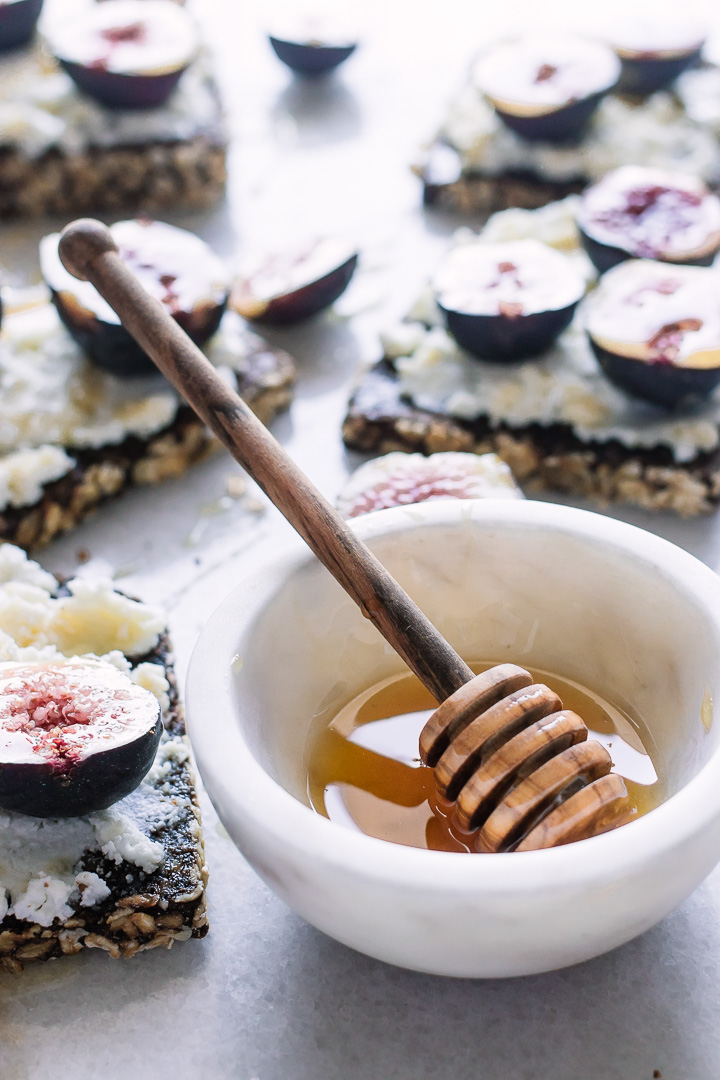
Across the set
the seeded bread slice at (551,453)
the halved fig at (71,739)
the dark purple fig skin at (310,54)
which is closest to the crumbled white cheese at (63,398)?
the seeded bread slice at (551,453)

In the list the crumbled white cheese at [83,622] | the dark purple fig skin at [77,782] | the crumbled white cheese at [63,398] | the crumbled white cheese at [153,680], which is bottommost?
the crumbled white cheese at [63,398]

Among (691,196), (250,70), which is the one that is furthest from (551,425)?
(250,70)

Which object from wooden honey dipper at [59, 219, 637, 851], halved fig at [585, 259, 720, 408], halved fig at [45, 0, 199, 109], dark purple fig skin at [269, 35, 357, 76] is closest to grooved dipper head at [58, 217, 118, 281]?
wooden honey dipper at [59, 219, 637, 851]

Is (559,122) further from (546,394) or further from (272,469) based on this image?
(272,469)

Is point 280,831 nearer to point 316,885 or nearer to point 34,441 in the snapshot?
point 316,885

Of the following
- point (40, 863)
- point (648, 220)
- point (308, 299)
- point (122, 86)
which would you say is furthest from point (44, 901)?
point (122, 86)

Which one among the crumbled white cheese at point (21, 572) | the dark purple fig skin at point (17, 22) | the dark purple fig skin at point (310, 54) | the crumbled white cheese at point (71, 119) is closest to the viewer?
the crumbled white cheese at point (21, 572)

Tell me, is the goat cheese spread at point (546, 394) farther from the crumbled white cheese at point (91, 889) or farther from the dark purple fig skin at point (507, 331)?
the crumbled white cheese at point (91, 889)

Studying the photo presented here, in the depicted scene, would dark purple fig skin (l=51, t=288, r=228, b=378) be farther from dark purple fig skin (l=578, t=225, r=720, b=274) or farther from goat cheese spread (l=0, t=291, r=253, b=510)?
dark purple fig skin (l=578, t=225, r=720, b=274)

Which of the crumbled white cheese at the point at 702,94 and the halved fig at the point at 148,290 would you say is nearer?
the halved fig at the point at 148,290
